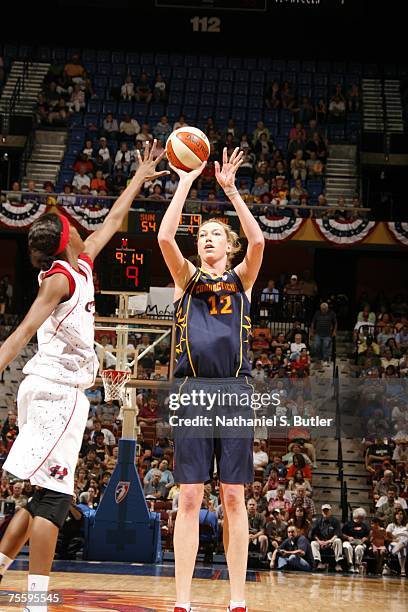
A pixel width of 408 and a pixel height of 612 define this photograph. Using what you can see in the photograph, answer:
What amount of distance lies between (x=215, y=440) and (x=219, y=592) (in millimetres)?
4023

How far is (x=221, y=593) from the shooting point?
862 centimetres

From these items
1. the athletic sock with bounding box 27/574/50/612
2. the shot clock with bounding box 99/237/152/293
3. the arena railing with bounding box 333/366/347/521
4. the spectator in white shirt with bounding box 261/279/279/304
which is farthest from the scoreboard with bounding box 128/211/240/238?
the athletic sock with bounding box 27/574/50/612

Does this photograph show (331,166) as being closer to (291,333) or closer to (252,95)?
(252,95)

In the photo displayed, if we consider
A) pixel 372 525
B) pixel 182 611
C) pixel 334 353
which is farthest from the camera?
pixel 334 353

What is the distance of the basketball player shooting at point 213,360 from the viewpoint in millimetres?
5121

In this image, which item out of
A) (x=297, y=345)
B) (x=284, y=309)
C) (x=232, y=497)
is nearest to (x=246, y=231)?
(x=232, y=497)

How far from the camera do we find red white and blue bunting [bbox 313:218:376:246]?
2012cm

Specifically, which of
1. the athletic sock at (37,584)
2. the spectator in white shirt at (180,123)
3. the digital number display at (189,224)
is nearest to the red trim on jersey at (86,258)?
the athletic sock at (37,584)

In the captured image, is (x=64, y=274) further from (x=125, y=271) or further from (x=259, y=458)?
(x=259, y=458)

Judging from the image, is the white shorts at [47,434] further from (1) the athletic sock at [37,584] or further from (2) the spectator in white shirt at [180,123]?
(2) the spectator in white shirt at [180,123]

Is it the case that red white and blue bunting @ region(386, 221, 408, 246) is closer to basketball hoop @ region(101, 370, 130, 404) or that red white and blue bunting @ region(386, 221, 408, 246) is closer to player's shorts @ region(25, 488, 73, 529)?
basketball hoop @ region(101, 370, 130, 404)

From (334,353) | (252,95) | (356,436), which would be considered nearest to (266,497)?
(356,436)

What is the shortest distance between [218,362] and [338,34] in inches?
929

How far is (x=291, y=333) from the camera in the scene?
19.1 meters
